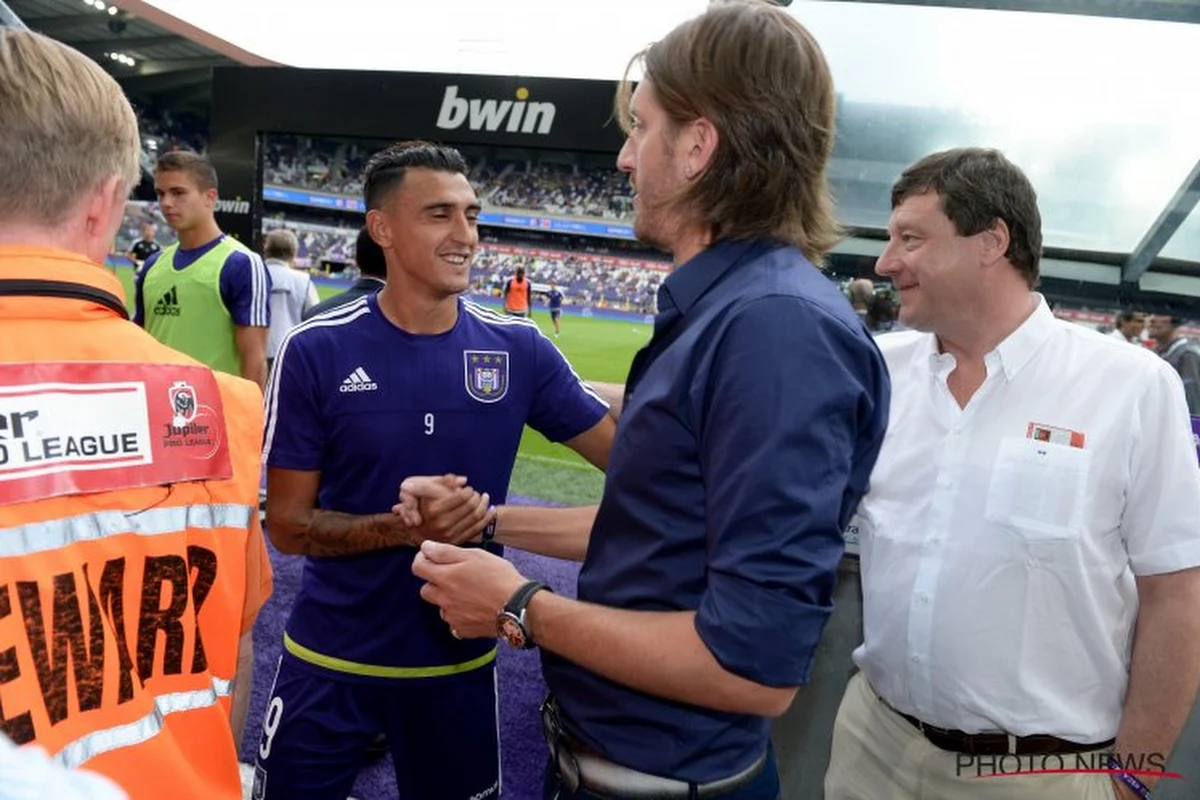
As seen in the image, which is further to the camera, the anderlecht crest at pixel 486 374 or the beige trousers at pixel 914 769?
the anderlecht crest at pixel 486 374

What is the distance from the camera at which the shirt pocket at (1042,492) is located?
159 centimetres

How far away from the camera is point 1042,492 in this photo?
1.59 m

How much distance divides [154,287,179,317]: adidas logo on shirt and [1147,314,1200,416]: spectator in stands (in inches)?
168

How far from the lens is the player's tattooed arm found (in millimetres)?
1646

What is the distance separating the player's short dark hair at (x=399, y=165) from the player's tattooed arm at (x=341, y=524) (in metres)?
0.87

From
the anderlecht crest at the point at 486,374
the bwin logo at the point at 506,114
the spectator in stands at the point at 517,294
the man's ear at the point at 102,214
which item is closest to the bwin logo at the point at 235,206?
the bwin logo at the point at 506,114

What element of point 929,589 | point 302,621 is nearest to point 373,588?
point 302,621

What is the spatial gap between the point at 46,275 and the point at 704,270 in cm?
79

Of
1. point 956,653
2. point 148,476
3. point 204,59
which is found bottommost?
point 956,653

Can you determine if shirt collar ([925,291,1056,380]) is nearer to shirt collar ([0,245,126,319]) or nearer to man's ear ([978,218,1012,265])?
man's ear ([978,218,1012,265])

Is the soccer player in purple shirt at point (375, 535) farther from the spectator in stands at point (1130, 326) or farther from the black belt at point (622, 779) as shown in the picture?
the spectator in stands at point (1130, 326)

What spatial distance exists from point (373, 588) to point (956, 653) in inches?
52.5

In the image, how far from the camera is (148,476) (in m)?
0.96

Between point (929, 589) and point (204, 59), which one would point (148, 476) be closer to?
point (929, 589)
